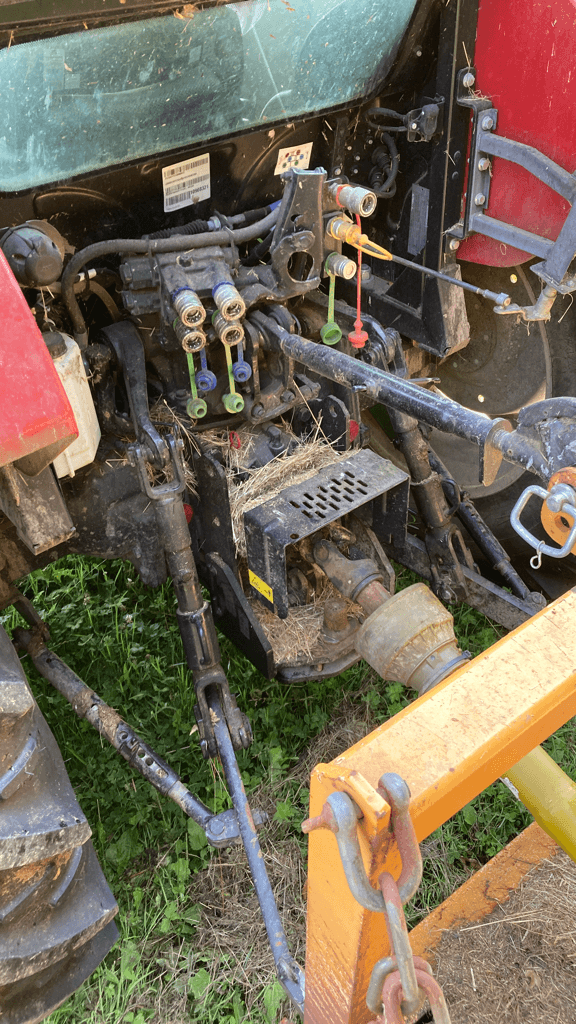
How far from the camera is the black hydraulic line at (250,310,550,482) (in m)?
1.43

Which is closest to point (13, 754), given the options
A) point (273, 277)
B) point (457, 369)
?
point (273, 277)

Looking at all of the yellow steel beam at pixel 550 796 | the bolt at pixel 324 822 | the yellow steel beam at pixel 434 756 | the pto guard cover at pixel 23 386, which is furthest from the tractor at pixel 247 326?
the bolt at pixel 324 822

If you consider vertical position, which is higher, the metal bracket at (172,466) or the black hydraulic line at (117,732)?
the metal bracket at (172,466)

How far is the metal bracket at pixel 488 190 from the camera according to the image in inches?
80.5

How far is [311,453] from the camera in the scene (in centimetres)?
232

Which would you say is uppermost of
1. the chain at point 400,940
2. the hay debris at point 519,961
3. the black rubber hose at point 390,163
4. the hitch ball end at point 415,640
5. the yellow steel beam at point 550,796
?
the black rubber hose at point 390,163

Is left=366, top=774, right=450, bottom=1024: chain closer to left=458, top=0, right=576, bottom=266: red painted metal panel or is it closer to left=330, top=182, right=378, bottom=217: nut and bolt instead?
left=330, top=182, right=378, bottom=217: nut and bolt

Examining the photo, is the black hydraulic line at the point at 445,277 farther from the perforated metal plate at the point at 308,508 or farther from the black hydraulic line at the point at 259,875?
the black hydraulic line at the point at 259,875

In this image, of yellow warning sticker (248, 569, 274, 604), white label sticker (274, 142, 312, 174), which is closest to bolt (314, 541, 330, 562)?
yellow warning sticker (248, 569, 274, 604)

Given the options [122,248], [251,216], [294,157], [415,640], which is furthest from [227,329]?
[415,640]

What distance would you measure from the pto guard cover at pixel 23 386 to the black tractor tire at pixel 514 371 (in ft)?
5.35

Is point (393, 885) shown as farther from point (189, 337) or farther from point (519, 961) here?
point (189, 337)

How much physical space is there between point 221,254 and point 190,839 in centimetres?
162

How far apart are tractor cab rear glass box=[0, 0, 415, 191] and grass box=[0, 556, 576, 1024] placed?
159 cm
